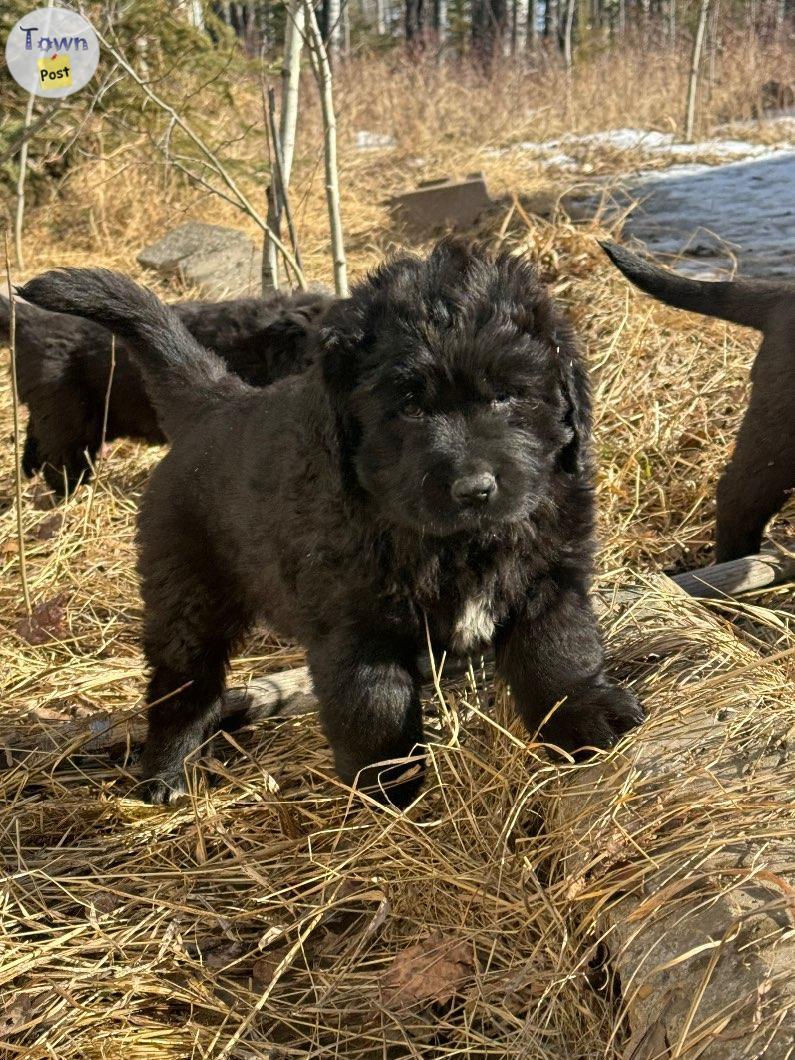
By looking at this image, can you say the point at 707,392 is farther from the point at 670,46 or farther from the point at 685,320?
the point at 670,46

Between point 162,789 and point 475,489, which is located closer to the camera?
point 475,489

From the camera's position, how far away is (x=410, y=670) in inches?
97.3

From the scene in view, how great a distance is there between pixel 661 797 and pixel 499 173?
8832 mm

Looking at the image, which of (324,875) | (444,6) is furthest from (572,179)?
(444,6)

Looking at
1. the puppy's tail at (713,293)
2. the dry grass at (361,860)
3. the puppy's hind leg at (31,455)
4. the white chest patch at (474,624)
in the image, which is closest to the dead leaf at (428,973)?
the dry grass at (361,860)

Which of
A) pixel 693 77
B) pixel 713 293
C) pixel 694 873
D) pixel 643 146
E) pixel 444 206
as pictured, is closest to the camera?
pixel 694 873

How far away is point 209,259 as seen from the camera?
839 centimetres

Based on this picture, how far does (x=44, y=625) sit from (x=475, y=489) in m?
2.49

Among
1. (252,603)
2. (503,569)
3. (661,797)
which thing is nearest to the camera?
(661,797)

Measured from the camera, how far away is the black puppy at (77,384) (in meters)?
5.18

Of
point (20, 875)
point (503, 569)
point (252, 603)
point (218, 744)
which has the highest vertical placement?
point (503, 569)

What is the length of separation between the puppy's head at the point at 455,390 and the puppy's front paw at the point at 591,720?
0.48 m

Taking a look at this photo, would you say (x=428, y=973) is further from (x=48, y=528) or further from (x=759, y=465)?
(x=48, y=528)

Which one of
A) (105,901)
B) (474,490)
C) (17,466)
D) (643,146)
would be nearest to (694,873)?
(474,490)
